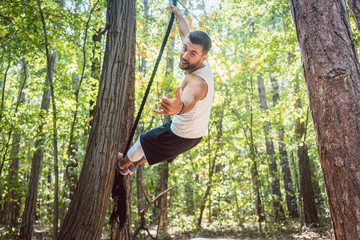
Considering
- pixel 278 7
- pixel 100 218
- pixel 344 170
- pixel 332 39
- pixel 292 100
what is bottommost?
pixel 100 218

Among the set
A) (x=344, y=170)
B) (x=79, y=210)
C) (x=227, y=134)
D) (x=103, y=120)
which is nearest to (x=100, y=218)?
(x=79, y=210)

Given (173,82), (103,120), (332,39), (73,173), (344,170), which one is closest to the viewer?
(344,170)

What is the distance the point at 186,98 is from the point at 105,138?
0.94m

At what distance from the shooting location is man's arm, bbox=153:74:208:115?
1.68 m

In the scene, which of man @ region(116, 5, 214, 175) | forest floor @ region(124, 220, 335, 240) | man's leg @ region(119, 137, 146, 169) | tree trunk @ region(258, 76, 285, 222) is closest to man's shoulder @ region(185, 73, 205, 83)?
man @ region(116, 5, 214, 175)

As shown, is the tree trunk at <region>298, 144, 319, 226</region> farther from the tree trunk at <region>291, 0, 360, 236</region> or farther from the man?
the man

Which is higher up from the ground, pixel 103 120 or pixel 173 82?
pixel 173 82

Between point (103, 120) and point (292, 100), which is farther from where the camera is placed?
point (292, 100)

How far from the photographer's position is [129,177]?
11.6ft

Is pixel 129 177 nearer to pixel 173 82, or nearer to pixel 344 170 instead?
pixel 344 170

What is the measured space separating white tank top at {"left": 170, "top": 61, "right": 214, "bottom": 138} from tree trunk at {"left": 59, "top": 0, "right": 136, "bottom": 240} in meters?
0.56

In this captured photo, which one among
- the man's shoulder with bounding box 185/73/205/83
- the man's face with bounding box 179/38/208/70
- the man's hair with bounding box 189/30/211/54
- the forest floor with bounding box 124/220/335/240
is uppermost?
the man's hair with bounding box 189/30/211/54

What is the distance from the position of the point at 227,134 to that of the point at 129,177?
4.98 m

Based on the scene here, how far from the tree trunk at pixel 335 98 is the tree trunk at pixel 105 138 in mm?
1644
